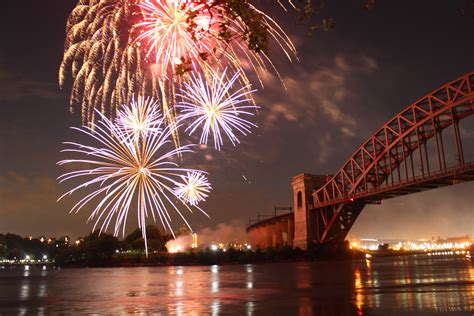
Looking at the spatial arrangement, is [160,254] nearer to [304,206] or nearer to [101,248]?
[101,248]

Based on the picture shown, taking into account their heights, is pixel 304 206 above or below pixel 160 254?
above

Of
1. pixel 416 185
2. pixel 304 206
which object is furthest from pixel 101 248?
pixel 416 185

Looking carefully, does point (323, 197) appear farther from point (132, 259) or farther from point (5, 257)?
point (5, 257)

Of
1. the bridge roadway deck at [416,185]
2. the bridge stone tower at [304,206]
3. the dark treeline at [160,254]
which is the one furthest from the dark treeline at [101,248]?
the bridge roadway deck at [416,185]

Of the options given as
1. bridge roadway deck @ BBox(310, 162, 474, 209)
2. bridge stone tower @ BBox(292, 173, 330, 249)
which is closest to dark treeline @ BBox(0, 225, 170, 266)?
bridge stone tower @ BBox(292, 173, 330, 249)

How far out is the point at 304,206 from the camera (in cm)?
9256

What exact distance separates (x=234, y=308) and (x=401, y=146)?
70055mm

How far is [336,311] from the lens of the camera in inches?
552

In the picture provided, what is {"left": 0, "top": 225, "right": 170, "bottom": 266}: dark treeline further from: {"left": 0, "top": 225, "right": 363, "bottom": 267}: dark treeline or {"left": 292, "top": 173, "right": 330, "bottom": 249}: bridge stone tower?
{"left": 292, "top": 173, "right": 330, "bottom": 249}: bridge stone tower

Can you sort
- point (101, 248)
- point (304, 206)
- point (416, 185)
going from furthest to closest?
point (101, 248) → point (304, 206) → point (416, 185)

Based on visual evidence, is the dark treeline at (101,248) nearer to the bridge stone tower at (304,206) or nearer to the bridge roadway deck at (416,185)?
the bridge stone tower at (304,206)

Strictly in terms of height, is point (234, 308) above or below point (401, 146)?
below

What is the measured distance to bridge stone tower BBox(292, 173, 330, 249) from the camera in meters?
92.1

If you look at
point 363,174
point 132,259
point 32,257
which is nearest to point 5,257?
point 32,257
